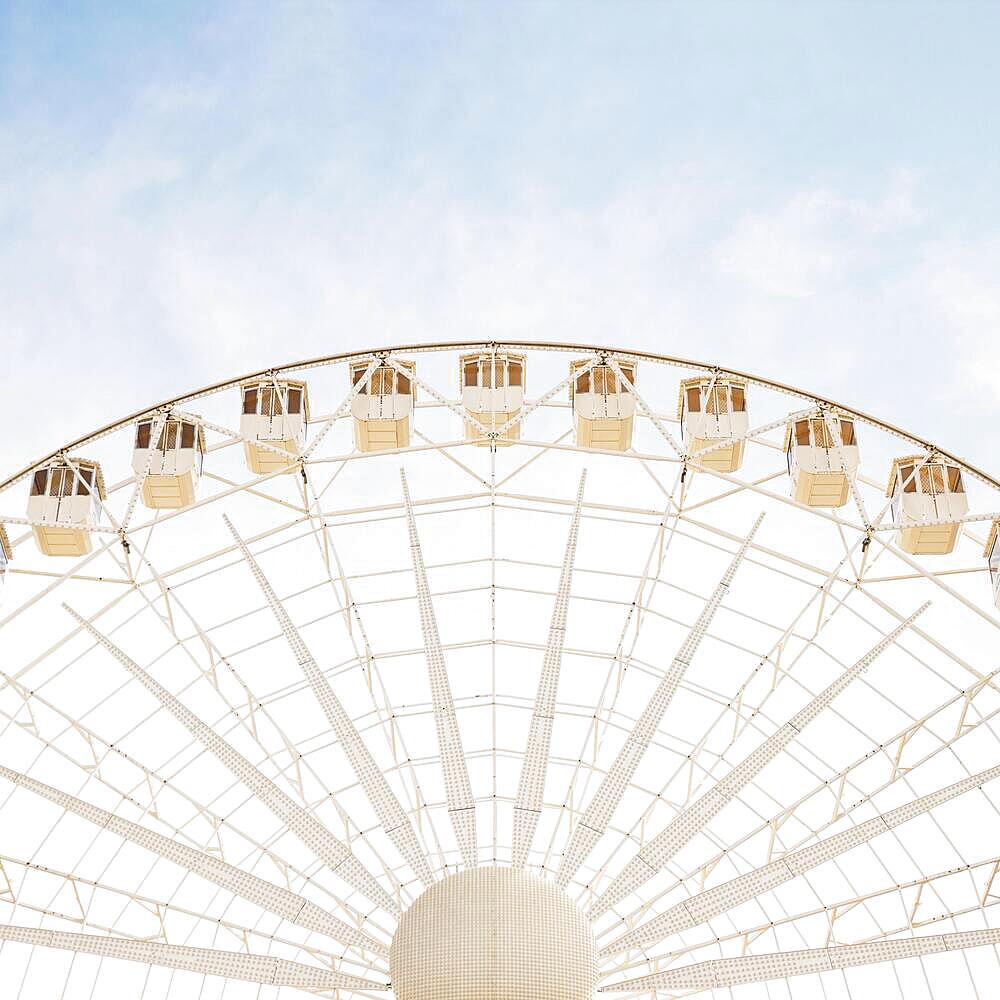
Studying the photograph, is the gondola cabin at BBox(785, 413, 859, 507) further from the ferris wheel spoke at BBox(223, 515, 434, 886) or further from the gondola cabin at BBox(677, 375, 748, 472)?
the ferris wheel spoke at BBox(223, 515, 434, 886)

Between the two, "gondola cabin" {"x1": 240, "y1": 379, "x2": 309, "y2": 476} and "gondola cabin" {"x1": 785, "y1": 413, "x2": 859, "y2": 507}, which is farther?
"gondola cabin" {"x1": 240, "y1": 379, "x2": 309, "y2": 476}

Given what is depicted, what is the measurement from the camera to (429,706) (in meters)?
36.7

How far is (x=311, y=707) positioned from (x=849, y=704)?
16292 millimetres

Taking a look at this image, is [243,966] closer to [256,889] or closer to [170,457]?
[256,889]

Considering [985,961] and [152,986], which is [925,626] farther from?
[152,986]

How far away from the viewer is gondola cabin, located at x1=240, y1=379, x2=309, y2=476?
24734mm

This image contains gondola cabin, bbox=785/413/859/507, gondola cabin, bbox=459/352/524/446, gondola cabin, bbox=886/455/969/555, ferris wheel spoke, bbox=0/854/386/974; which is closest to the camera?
gondola cabin, bbox=886/455/969/555

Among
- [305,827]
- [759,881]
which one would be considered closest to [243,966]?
[305,827]

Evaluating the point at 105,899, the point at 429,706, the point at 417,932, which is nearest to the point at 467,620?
the point at 429,706

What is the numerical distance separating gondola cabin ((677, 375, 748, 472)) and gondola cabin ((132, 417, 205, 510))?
34.1 feet

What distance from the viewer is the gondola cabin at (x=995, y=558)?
78.9ft

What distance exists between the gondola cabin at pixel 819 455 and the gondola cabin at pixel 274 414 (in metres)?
A: 10.4

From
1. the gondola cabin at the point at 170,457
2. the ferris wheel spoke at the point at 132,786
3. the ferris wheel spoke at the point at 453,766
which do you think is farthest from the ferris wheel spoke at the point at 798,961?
the gondola cabin at the point at 170,457

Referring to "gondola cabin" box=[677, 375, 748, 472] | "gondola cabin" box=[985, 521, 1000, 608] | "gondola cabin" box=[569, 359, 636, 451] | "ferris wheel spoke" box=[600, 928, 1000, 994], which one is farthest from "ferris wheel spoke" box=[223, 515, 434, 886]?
"gondola cabin" box=[985, 521, 1000, 608]
